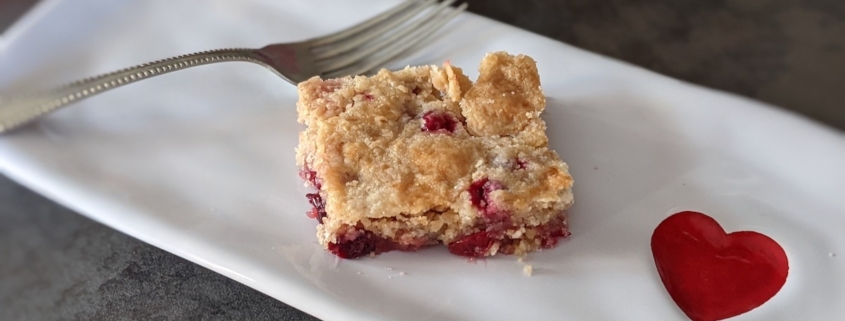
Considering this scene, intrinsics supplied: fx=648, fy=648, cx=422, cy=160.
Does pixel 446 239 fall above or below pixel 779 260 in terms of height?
above

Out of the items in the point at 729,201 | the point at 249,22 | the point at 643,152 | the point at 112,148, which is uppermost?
the point at 249,22

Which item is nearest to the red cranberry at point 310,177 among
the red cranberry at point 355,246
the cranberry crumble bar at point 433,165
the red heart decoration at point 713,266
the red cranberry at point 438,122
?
the cranberry crumble bar at point 433,165

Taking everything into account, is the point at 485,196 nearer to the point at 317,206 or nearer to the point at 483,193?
the point at 483,193

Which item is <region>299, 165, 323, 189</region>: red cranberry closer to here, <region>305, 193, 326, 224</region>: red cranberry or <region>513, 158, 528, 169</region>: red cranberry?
<region>305, 193, 326, 224</region>: red cranberry

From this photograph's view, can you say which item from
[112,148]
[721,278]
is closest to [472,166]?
[721,278]

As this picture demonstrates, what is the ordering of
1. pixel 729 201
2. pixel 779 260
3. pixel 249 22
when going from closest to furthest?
1. pixel 779 260
2. pixel 729 201
3. pixel 249 22

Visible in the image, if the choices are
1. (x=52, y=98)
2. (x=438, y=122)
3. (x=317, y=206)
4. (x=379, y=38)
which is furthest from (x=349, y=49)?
(x=52, y=98)

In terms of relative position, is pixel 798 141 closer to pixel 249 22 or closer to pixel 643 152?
pixel 643 152

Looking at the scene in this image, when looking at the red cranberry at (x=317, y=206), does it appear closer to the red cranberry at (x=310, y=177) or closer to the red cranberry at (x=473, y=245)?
the red cranberry at (x=310, y=177)
